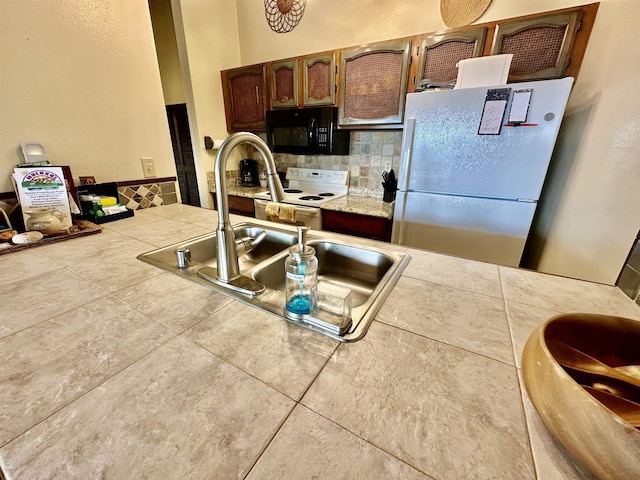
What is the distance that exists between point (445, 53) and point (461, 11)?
0.47 metres

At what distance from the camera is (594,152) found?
4.26ft

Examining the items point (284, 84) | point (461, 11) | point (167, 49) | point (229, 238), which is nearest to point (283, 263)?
point (229, 238)

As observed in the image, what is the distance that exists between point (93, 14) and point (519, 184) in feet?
7.77

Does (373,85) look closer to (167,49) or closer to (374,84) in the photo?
(374,84)

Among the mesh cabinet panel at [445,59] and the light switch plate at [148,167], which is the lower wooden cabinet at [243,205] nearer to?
the light switch plate at [148,167]

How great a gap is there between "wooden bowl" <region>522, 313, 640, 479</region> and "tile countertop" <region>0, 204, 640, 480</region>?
0.05m

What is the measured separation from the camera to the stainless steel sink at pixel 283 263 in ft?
2.41

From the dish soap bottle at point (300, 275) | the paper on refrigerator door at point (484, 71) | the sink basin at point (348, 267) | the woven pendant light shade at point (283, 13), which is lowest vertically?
the sink basin at point (348, 267)

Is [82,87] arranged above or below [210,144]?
above

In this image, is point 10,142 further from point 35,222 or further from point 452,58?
point 452,58

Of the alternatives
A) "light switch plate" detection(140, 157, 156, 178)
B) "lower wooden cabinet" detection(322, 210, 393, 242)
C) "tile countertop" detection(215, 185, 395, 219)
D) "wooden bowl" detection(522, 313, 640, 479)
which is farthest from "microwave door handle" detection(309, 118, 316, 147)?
"wooden bowl" detection(522, 313, 640, 479)

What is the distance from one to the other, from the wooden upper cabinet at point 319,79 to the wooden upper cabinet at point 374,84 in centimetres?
8

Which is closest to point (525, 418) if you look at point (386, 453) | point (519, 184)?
point (386, 453)

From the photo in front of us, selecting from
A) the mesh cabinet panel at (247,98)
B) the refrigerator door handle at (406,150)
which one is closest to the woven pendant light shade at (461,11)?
the refrigerator door handle at (406,150)
